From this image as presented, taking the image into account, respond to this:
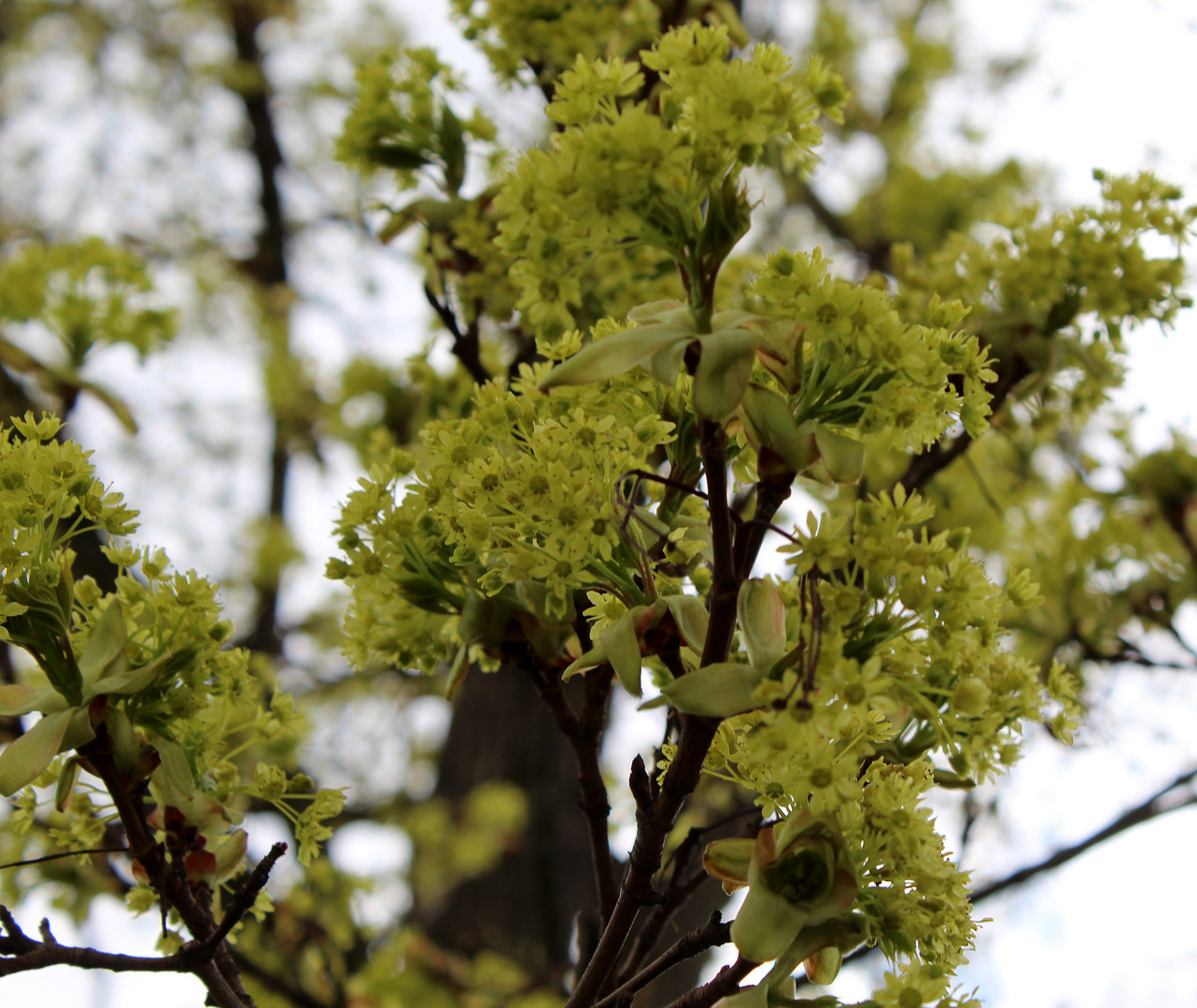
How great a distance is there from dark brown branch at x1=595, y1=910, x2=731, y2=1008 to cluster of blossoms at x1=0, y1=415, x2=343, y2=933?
421 millimetres

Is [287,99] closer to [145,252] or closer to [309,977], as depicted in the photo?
[145,252]

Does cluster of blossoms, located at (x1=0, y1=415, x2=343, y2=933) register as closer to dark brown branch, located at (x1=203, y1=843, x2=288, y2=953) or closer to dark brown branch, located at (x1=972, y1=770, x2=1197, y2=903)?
dark brown branch, located at (x1=203, y1=843, x2=288, y2=953)

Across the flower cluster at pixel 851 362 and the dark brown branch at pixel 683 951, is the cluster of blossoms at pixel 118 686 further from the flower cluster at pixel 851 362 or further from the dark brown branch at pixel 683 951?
the flower cluster at pixel 851 362

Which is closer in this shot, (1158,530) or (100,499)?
(100,499)

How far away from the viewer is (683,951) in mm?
1099

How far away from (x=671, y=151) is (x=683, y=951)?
0.83m

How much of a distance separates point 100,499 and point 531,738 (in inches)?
124

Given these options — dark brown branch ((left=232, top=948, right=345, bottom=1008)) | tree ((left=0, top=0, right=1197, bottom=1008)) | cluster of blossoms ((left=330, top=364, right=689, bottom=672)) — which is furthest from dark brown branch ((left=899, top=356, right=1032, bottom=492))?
dark brown branch ((left=232, top=948, right=345, bottom=1008))

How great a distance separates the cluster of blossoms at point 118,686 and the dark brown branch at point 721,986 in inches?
19.6

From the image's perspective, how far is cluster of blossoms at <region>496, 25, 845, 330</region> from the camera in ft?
2.88

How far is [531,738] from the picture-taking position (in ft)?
13.6

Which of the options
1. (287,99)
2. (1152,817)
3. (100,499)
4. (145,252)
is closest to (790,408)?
(100,499)

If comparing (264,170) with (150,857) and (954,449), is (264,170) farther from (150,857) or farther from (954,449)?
(150,857)

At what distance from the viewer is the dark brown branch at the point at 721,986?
3.44ft
